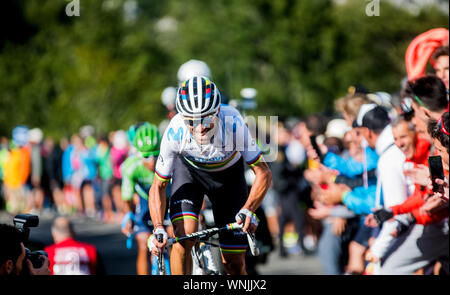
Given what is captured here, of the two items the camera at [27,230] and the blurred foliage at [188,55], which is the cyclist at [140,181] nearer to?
the camera at [27,230]

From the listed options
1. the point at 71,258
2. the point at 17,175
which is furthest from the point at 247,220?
the point at 17,175

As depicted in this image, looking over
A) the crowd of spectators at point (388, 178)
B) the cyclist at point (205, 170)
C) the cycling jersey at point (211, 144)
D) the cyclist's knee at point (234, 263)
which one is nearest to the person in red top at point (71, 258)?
the cyclist at point (205, 170)

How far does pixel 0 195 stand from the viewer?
22156mm

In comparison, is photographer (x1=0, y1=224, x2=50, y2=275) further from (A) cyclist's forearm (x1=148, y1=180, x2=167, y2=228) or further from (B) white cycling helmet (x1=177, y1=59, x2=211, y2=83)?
(B) white cycling helmet (x1=177, y1=59, x2=211, y2=83)

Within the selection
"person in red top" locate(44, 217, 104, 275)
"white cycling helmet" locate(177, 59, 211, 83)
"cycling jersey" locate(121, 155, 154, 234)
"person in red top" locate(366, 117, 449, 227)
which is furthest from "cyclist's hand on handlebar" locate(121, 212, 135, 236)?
"person in red top" locate(366, 117, 449, 227)

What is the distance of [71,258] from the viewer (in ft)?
22.1

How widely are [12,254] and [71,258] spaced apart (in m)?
2.92

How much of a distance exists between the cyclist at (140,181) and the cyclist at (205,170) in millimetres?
1585

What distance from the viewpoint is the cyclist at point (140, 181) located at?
7.49 metres

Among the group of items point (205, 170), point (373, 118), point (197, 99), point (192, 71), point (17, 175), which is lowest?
point (205, 170)

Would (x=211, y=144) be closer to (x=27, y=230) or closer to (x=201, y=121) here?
(x=201, y=121)
